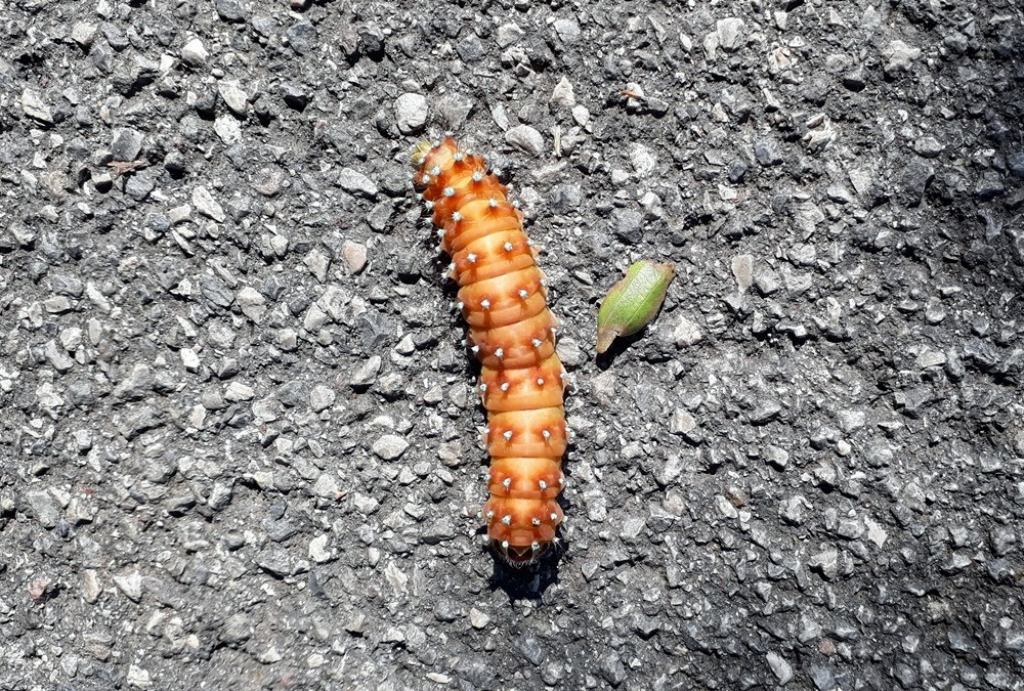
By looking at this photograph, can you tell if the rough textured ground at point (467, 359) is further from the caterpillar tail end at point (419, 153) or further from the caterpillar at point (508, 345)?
the caterpillar at point (508, 345)

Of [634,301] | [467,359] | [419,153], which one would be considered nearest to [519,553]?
[467,359]

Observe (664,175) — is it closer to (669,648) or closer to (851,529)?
(851,529)

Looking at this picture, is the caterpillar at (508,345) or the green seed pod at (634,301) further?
the green seed pod at (634,301)

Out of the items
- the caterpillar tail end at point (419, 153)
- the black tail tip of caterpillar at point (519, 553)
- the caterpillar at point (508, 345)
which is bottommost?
the black tail tip of caterpillar at point (519, 553)

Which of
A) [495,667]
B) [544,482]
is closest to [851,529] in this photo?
[544,482]

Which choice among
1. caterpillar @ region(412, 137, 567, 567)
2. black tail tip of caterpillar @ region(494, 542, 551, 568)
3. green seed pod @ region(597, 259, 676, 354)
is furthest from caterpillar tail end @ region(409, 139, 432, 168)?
black tail tip of caterpillar @ region(494, 542, 551, 568)

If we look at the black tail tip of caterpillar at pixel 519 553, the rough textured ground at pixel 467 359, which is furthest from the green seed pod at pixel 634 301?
the black tail tip of caterpillar at pixel 519 553

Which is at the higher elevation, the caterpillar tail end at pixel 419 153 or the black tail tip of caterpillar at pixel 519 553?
the caterpillar tail end at pixel 419 153

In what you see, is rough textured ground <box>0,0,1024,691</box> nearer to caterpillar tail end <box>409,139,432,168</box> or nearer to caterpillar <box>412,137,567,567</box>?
caterpillar tail end <box>409,139,432,168</box>
